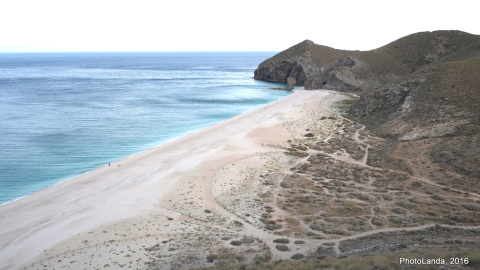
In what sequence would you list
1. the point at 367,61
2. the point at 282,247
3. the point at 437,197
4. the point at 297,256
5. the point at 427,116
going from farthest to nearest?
1. the point at 367,61
2. the point at 427,116
3. the point at 437,197
4. the point at 282,247
5. the point at 297,256

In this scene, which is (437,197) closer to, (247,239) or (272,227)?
(272,227)

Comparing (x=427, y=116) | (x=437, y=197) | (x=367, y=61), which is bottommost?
(x=437, y=197)

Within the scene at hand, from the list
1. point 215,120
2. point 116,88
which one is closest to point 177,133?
point 215,120

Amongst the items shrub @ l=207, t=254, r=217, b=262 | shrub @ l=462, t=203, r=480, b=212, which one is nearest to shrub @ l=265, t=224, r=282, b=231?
shrub @ l=207, t=254, r=217, b=262

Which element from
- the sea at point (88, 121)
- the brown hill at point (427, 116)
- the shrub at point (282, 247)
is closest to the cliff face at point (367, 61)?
the brown hill at point (427, 116)

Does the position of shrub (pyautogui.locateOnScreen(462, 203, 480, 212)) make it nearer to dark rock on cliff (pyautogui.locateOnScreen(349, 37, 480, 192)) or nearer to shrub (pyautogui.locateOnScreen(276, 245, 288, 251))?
dark rock on cliff (pyautogui.locateOnScreen(349, 37, 480, 192))

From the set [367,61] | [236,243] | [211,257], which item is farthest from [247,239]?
[367,61]

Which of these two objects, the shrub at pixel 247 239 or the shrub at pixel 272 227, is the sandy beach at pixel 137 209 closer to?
the shrub at pixel 247 239
